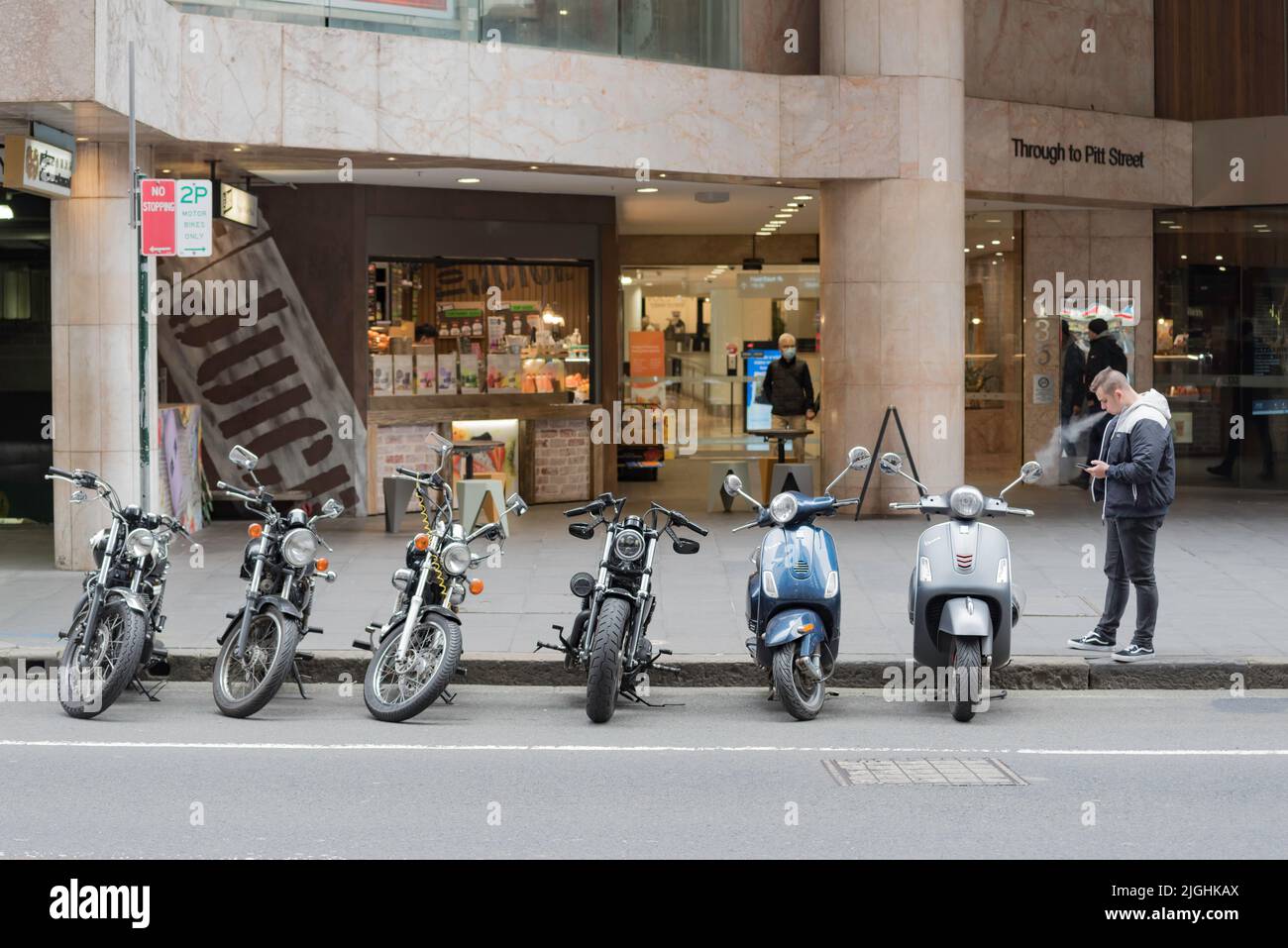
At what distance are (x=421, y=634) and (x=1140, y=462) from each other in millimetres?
4507

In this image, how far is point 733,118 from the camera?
1691 centimetres

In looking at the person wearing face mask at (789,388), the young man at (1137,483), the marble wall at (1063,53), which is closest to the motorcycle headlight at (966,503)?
the young man at (1137,483)

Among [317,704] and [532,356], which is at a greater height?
[532,356]

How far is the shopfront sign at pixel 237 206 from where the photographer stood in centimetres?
1554

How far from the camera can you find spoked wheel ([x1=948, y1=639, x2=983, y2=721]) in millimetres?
8789

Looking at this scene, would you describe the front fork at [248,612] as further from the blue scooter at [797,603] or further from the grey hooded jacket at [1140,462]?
the grey hooded jacket at [1140,462]

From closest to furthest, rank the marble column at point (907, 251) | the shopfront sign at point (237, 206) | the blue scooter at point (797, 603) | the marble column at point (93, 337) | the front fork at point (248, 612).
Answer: the blue scooter at point (797, 603) < the front fork at point (248, 612) < the marble column at point (93, 337) < the shopfront sign at point (237, 206) < the marble column at point (907, 251)

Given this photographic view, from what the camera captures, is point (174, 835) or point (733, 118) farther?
point (733, 118)

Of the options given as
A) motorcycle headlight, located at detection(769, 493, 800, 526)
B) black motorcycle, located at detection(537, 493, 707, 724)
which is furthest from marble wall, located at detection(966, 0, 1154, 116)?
black motorcycle, located at detection(537, 493, 707, 724)

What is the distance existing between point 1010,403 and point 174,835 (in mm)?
18094

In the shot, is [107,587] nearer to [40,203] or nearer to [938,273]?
[40,203]

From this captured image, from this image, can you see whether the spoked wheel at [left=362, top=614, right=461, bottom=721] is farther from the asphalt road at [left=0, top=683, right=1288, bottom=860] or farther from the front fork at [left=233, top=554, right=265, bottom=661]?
the front fork at [left=233, top=554, right=265, bottom=661]

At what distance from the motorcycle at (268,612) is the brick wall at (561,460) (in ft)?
33.8
